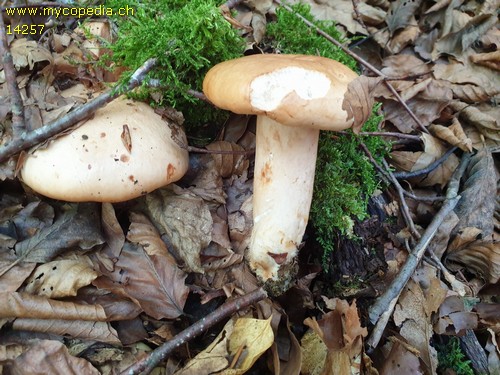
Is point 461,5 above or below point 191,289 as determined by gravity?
above

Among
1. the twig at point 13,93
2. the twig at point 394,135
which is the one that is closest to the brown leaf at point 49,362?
the twig at point 13,93

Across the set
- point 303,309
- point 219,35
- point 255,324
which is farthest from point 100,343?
point 219,35

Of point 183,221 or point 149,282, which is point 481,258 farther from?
point 149,282

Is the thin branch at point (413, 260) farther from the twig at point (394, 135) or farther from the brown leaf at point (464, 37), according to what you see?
the brown leaf at point (464, 37)

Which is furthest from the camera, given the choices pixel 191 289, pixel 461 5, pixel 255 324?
pixel 461 5

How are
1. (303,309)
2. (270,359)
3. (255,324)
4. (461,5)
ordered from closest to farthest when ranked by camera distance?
(255,324), (270,359), (303,309), (461,5)

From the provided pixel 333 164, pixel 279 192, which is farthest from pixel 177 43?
pixel 333 164

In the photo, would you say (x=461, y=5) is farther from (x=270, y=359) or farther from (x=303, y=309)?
(x=270, y=359)
